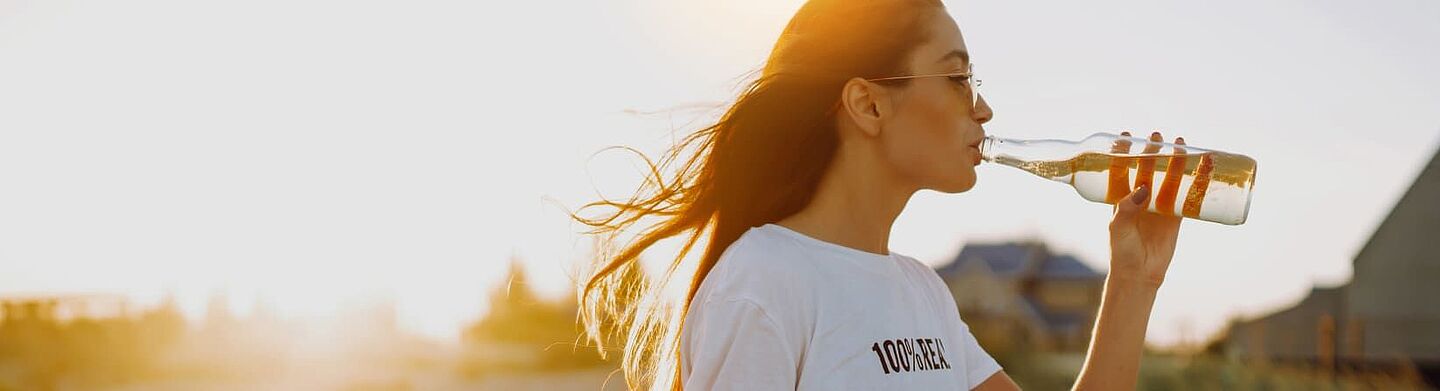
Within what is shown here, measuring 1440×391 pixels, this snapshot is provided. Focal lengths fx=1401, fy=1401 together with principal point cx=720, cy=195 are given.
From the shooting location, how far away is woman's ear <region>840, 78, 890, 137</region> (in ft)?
7.93

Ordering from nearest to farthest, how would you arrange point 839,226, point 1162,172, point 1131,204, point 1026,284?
1. point 839,226
2. point 1131,204
3. point 1162,172
4. point 1026,284

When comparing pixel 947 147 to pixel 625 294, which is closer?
pixel 947 147

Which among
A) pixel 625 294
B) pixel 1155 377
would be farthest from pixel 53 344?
pixel 625 294

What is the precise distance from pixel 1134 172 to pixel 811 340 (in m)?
1.08

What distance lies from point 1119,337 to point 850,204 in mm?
693

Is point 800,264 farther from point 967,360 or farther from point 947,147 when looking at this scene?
point 967,360

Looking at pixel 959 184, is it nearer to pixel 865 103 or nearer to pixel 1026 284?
pixel 865 103

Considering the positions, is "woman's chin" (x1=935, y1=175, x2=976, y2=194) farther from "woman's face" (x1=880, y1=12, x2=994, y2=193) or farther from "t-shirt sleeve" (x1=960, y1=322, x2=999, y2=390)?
"t-shirt sleeve" (x1=960, y1=322, x2=999, y2=390)

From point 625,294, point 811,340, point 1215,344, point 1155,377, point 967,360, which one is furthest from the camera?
point 1215,344

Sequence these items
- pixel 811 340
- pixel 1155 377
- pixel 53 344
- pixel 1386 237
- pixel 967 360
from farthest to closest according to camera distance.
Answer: pixel 1386 237 → pixel 53 344 → pixel 1155 377 → pixel 967 360 → pixel 811 340

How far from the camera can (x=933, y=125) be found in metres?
2.46

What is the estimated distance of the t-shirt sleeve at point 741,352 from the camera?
2012 mm

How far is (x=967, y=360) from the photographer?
8.95 feet

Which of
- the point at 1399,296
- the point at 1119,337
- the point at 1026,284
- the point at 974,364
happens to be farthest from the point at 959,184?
the point at 1026,284
